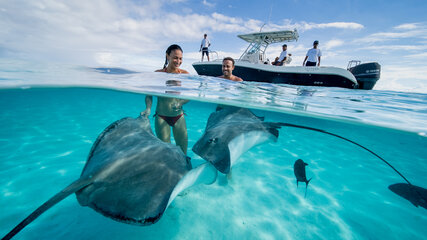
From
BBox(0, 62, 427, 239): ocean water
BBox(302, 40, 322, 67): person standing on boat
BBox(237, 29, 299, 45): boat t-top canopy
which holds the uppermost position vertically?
BBox(237, 29, 299, 45): boat t-top canopy

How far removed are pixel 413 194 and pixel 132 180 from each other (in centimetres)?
714

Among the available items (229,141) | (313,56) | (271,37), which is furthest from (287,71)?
(229,141)

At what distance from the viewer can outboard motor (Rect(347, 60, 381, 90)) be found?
1138cm

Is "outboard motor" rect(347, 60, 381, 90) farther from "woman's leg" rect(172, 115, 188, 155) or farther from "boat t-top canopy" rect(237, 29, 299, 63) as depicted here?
"woman's leg" rect(172, 115, 188, 155)

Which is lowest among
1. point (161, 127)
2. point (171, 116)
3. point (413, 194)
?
point (413, 194)

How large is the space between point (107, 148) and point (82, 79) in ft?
21.8

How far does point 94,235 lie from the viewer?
9.34ft

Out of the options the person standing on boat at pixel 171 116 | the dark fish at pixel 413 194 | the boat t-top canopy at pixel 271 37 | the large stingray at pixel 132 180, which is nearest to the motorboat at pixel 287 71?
the boat t-top canopy at pixel 271 37

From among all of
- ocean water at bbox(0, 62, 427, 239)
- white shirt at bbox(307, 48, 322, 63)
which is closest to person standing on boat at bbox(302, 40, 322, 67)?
white shirt at bbox(307, 48, 322, 63)

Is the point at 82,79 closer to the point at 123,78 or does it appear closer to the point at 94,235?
the point at 123,78

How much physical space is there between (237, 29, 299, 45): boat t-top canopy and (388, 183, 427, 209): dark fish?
43.1 feet

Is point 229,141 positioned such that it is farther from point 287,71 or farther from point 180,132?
point 287,71

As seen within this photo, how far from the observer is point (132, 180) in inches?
73.2

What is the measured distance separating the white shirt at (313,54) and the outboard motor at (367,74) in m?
3.24
